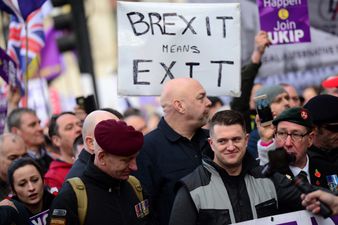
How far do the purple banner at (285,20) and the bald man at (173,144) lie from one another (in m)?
1.79

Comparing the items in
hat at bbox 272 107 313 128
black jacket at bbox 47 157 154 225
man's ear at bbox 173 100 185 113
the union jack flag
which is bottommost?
black jacket at bbox 47 157 154 225

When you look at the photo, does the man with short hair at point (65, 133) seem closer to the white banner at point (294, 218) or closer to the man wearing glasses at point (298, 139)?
the man wearing glasses at point (298, 139)

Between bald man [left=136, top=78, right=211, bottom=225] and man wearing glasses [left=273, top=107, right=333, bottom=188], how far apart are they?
0.54 m

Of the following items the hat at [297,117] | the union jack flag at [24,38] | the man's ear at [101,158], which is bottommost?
the man's ear at [101,158]

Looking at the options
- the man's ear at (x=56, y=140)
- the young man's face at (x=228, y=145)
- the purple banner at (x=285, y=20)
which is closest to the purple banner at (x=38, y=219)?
the young man's face at (x=228, y=145)

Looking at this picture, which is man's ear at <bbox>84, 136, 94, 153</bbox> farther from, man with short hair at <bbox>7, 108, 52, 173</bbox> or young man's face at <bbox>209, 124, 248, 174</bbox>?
man with short hair at <bbox>7, 108, 52, 173</bbox>

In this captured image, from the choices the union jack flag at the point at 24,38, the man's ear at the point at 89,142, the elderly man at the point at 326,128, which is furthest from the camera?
the union jack flag at the point at 24,38

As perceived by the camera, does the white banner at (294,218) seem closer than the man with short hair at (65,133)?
Yes

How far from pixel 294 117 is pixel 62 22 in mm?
11614

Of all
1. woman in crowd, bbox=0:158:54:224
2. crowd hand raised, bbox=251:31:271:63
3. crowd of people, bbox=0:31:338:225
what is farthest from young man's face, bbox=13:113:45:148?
woman in crowd, bbox=0:158:54:224

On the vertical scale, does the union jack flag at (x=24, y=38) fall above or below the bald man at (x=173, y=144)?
above

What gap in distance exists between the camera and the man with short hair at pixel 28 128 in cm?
918

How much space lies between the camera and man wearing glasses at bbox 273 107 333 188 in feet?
19.4

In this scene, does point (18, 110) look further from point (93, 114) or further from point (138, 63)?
point (93, 114)
